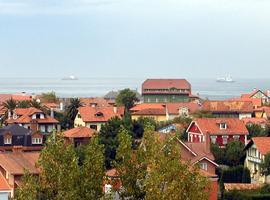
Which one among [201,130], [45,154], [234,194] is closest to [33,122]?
[201,130]

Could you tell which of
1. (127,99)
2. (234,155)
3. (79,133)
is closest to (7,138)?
(79,133)

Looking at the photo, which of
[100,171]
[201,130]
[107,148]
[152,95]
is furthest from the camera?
[152,95]

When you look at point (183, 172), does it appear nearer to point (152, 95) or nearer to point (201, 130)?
point (201, 130)

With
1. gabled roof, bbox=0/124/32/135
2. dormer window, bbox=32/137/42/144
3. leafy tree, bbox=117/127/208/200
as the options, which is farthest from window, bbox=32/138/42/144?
leafy tree, bbox=117/127/208/200

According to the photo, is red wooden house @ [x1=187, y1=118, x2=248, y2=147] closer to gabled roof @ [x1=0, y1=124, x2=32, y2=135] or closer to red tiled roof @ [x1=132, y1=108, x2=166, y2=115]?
gabled roof @ [x1=0, y1=124, x2=32, y2=135]

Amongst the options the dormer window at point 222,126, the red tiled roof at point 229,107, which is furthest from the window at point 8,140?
the red tiled roof at point 229,107

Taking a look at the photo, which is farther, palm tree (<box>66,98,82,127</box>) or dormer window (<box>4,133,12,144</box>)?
palm tree (<box>66,98,82,127</box>)

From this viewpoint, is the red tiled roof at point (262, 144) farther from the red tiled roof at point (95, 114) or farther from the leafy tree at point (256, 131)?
the red tiled roof at point (95, 114)
